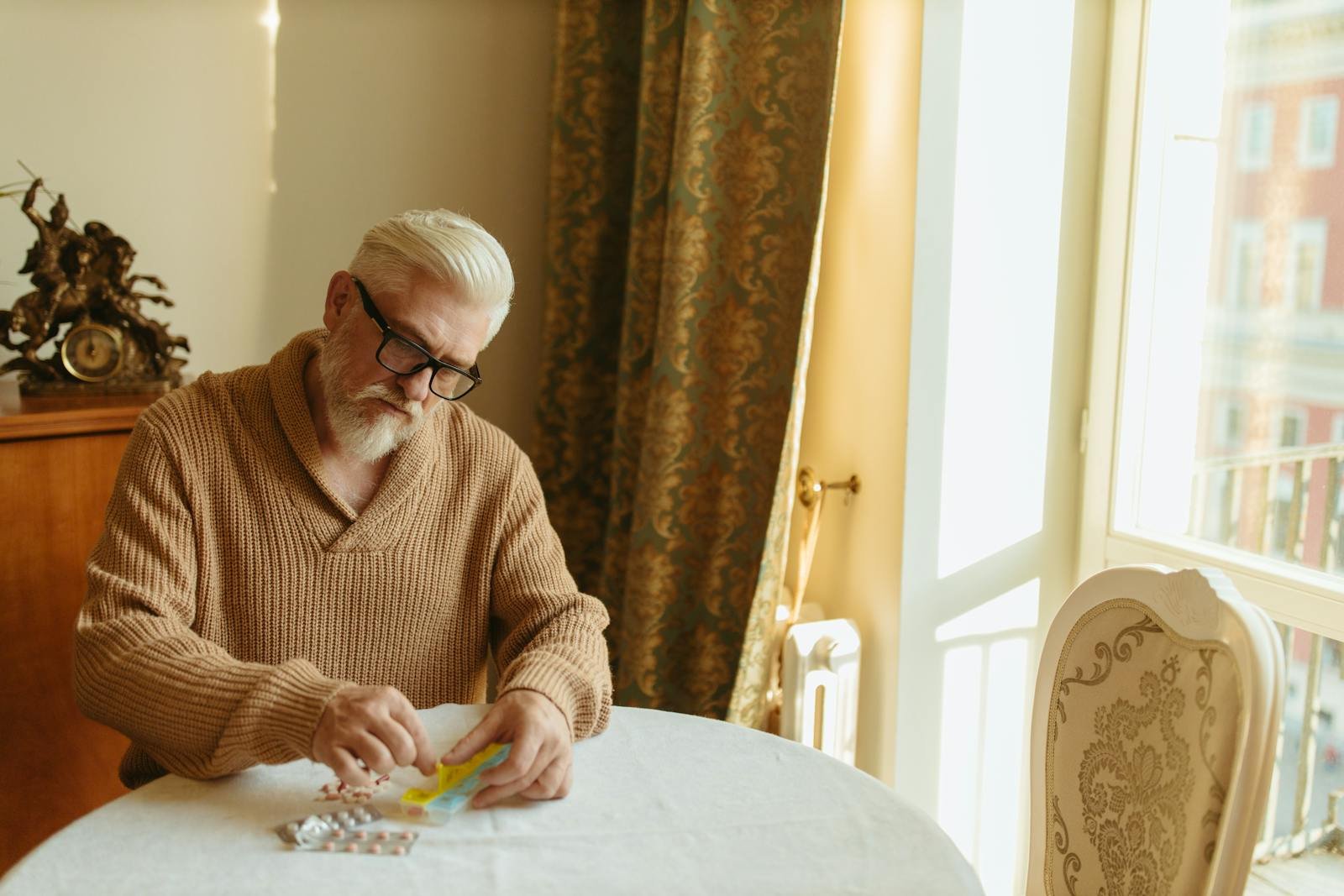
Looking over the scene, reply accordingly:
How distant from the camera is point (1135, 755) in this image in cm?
143

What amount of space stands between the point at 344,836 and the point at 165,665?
0.36 metres

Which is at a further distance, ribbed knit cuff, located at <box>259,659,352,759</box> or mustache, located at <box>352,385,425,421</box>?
mustache, located at <box>352,385,425,421</box>

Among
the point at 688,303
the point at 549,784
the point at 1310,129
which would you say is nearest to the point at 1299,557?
the point at 1310,129

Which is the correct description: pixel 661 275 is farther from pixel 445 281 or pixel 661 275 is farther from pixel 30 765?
pixel 30 765

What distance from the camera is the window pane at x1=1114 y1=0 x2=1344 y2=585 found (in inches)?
76.9

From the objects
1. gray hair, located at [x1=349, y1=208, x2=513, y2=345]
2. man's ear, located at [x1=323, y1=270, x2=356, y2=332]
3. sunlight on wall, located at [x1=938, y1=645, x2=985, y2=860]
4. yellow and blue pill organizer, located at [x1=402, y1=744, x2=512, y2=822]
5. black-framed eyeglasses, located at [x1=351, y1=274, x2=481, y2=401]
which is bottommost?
sunlight on wall, located at [x1=938, y1=645, x2=985, y2=860]

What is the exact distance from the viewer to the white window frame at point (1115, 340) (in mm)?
2242

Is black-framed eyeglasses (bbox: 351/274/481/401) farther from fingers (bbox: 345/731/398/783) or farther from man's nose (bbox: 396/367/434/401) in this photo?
fingers (bbox: 345/731/398/783)

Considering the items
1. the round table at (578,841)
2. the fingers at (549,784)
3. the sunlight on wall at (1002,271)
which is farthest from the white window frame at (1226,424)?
the fingers at (549,784)

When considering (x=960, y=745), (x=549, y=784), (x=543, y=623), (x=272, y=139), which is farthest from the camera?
(x=272, y=139)

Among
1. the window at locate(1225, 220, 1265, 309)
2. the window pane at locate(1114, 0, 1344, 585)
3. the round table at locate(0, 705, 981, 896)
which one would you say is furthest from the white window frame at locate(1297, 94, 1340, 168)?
the round table at locate(0, 705, 981, 896)

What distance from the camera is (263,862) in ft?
3.92

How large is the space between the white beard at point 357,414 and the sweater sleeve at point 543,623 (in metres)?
0.24

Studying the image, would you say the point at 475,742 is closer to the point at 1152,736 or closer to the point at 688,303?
the point at 1152,736
